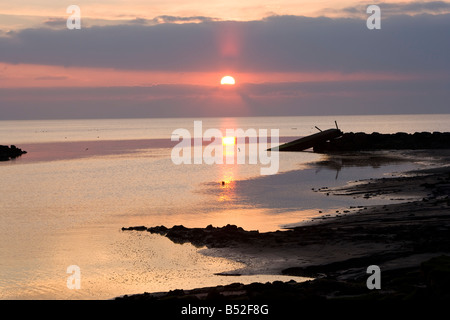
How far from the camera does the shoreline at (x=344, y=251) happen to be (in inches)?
704

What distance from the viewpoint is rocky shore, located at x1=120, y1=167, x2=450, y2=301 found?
17.0m

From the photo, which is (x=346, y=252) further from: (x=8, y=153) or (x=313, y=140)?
(x=8, y=153)

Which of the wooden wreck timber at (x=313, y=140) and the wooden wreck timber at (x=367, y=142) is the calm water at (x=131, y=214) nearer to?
the wooden wreck timber at (x=313, y=140)

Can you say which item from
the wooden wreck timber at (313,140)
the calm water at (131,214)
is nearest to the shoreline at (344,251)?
the calm water at (131,214)

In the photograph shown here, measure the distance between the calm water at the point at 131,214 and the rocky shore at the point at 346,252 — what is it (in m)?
1.62

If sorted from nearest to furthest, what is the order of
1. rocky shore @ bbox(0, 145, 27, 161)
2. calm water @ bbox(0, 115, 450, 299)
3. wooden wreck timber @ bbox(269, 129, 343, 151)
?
calm water @ bbox(0, 115, 450, 299)
wooden wreck timber @ bbox(269, 129, 343, 151)
rocky shore @ bbox(0, 145, 27, 161)

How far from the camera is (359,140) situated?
4368 inches

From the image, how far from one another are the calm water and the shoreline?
1.51m

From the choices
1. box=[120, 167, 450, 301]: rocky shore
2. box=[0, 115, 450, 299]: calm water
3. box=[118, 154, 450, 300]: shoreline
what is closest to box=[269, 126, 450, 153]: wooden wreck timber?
box=[0, 115, 450, 299]: calm water

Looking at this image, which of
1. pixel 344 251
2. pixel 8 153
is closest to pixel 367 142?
pixel 8 153

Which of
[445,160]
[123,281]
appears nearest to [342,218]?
[123,281]

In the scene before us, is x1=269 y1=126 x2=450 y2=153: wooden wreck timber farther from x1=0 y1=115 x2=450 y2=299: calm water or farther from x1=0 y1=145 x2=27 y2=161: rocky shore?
x1=0 y1=145 x2=27 y2=161: rocky shore
